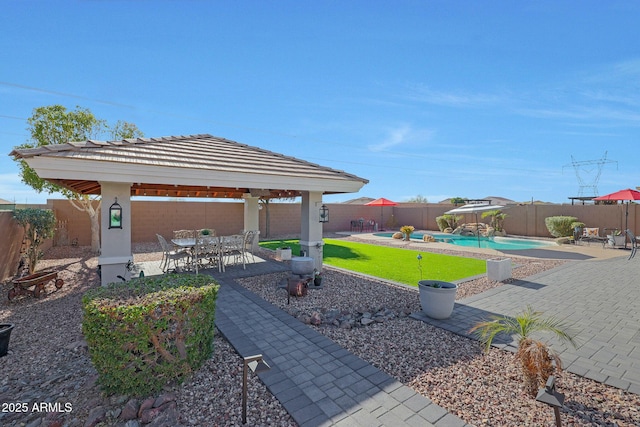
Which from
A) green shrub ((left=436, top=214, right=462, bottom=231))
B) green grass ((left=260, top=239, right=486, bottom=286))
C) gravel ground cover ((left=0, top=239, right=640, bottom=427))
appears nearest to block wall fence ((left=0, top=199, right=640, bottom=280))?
green shrub ((left=436, top=214, right=462, bottom=231))

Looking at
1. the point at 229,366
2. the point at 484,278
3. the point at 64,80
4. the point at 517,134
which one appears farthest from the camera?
the point at 517,134

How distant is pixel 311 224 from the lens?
853 centimetres

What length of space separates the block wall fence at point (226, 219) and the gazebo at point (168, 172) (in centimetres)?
264

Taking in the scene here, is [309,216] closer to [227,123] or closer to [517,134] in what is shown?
[227,123]

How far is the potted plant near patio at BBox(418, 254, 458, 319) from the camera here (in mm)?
5160

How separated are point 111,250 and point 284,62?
1082 cm

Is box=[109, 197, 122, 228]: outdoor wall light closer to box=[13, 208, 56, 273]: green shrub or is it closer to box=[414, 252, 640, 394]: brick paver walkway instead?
box=[13, 208, 56, 273]: green shrub

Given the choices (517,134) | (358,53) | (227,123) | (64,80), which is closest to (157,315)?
(358,53)

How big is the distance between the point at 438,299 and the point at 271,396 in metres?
3.40

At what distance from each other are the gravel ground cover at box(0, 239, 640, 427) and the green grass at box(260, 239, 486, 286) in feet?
11.0

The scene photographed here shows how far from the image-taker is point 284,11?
30.0 feet

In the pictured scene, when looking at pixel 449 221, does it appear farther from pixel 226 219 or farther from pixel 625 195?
pixel 226 219

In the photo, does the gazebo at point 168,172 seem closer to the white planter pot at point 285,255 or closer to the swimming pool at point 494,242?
the white planter pot at point 285,255

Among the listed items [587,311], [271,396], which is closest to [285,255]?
[271,396]
